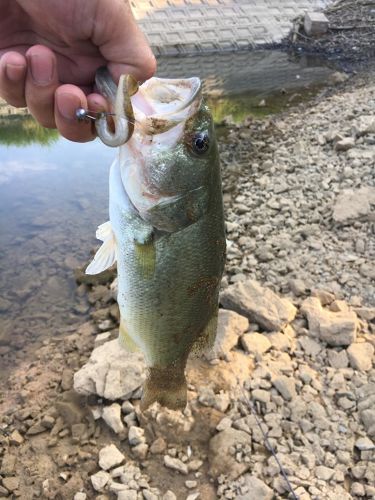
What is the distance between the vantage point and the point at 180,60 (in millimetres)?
18812

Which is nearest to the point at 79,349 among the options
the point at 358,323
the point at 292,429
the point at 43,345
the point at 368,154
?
the point at 43,345

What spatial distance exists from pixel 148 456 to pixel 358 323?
2.42 metres

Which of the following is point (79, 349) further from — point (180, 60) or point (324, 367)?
point (180, 60)

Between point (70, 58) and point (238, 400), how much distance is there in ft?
9.86

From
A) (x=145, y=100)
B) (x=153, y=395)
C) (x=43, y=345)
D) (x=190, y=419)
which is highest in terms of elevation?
(x=145, y=100)

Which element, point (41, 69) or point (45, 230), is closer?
point (41, 69)

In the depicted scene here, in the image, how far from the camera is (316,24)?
69.4 feet

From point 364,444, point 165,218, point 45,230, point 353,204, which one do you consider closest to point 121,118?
point 165,218

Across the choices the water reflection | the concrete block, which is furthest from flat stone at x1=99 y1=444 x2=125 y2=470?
the concrete block

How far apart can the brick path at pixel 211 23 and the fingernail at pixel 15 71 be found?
17.4 m

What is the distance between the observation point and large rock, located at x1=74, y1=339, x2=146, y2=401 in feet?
15.3

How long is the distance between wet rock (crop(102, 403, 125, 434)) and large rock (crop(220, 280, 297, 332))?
161 cm

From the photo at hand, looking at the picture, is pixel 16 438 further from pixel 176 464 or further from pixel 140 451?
pixel 176 464

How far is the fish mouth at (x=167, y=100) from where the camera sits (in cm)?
229
